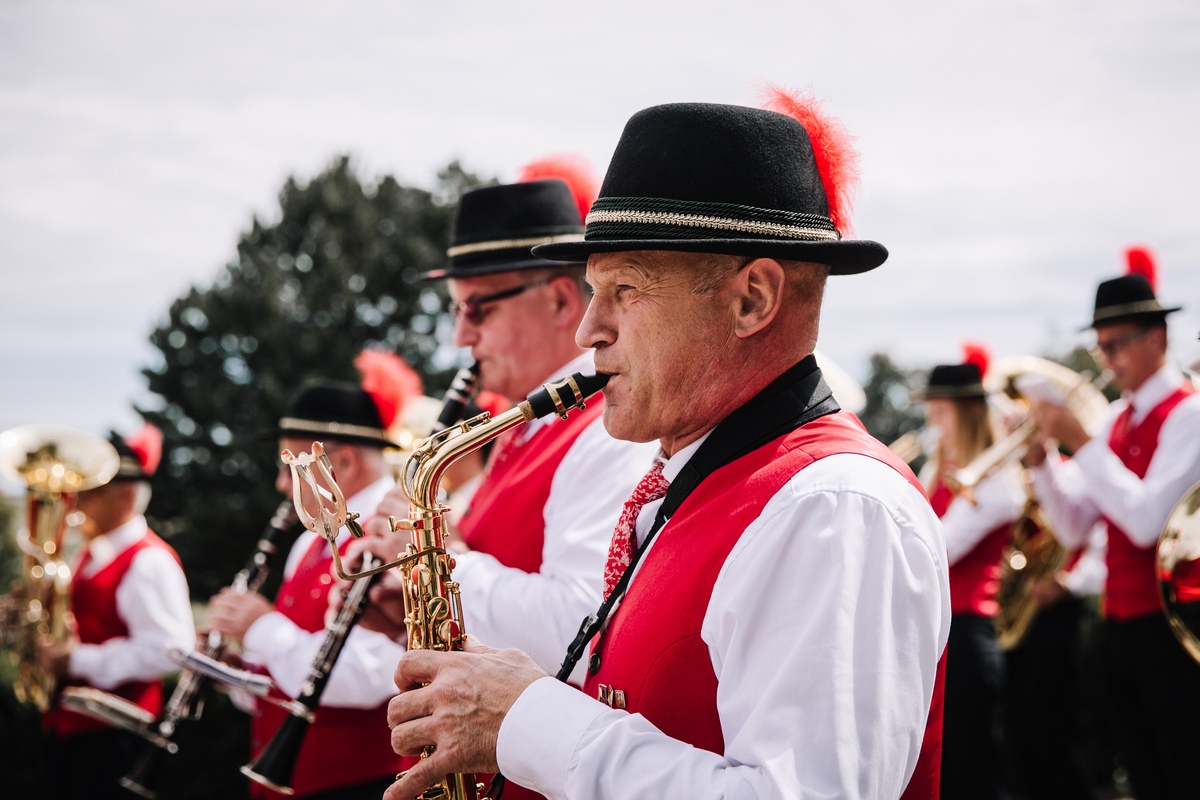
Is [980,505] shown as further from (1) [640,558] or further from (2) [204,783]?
(2) [204,783]

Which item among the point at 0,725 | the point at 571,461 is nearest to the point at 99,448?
the point at 0,725

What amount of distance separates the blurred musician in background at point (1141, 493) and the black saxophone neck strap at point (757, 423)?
385 cm

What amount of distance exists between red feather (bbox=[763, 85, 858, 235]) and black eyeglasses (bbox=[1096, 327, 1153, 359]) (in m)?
4.27

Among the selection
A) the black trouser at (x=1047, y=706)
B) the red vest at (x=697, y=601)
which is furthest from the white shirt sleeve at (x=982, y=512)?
the red vest at (x=697, y=601)

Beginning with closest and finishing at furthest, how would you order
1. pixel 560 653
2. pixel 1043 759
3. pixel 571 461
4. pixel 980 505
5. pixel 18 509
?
pixel 560 653
pixel 571 461
pixel 980 505
pixel 1043 759
pixel 18 509

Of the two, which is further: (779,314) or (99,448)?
(99,448)

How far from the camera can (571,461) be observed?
314 cm

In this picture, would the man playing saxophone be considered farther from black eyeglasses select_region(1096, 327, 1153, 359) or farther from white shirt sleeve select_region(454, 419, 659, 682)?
black eyeglasses select_region(1096, 327, 1153, 359)

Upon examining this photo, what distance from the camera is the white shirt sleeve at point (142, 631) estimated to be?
5.94m

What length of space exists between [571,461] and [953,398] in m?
4.78

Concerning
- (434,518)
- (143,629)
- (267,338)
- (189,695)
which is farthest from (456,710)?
(267,338)

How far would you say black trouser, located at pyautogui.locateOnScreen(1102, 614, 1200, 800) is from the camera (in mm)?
4879

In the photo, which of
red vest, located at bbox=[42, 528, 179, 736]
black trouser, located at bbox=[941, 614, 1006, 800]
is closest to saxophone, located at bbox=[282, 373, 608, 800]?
red vest, located at bbox=[42, 528, 179, 736]

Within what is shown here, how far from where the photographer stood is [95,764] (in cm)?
597
